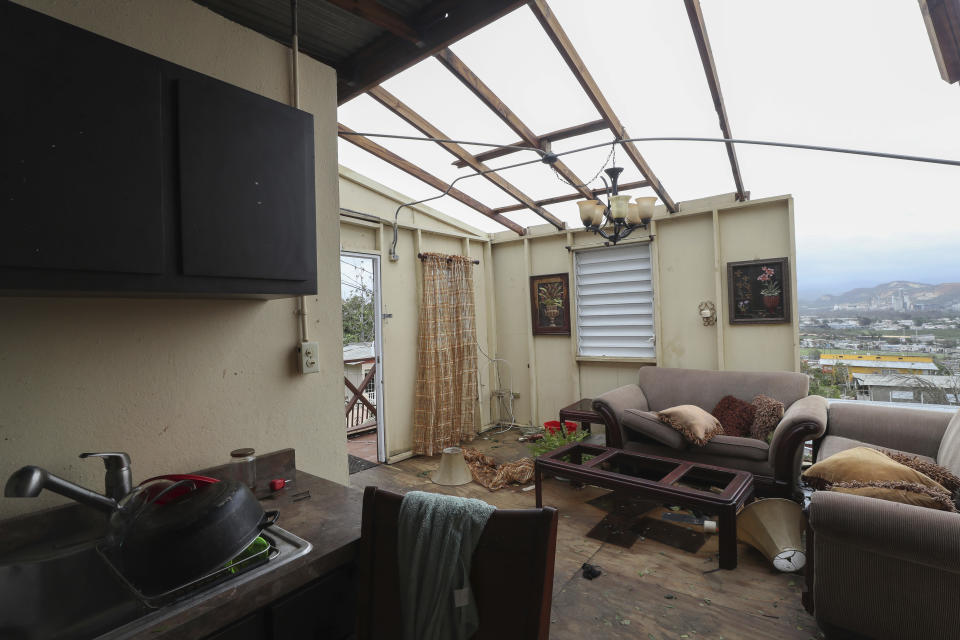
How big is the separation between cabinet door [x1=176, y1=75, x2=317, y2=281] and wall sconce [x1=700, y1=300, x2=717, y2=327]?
3.79 metres

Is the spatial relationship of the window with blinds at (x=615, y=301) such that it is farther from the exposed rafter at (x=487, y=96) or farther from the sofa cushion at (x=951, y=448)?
the sofa cushion at (x=951, y=448)

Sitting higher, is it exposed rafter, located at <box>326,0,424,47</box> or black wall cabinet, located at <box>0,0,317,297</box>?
exposed rafter, located at <box>326,0,424,47</box>

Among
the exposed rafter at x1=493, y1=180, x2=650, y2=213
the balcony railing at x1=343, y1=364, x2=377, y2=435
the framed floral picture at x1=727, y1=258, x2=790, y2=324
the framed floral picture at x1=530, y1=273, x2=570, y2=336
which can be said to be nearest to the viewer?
the framed floral picture at x1=727, y1=258, x2=790, y2=324

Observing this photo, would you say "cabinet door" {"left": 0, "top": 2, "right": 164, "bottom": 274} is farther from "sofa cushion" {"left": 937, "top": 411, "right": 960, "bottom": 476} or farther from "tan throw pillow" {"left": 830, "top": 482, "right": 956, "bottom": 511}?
"sofa cushion" {"left": 937, "top": 411, "right": 960, "bottom": 476}

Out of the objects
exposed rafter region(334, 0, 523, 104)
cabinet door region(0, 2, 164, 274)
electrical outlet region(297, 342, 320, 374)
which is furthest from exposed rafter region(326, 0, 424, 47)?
electrical outlet region(297, 342, 320, 374)

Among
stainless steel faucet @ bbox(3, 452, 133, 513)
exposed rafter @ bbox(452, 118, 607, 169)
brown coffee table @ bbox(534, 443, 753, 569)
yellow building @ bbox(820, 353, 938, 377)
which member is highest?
exposed rafter @ bbox(452, 118, 607, 169)

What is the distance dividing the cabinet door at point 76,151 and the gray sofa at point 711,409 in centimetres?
335

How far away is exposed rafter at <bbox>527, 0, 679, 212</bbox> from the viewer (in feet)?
7.70

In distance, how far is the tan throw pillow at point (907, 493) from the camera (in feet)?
5.59

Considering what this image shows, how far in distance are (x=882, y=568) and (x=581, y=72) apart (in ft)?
9.10

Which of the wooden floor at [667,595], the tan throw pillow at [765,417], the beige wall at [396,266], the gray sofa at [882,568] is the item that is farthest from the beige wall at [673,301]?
the gray sofa at [882,568]

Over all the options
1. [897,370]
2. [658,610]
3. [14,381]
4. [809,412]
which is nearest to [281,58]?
Answer: [14,381]

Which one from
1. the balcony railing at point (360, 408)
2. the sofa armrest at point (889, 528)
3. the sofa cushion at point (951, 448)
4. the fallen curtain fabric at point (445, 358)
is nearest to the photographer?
the sofa armrest at point (889, 528)

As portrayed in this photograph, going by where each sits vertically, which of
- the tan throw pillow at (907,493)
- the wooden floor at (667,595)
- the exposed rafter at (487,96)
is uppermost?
the exposed rafter at (487,96)
